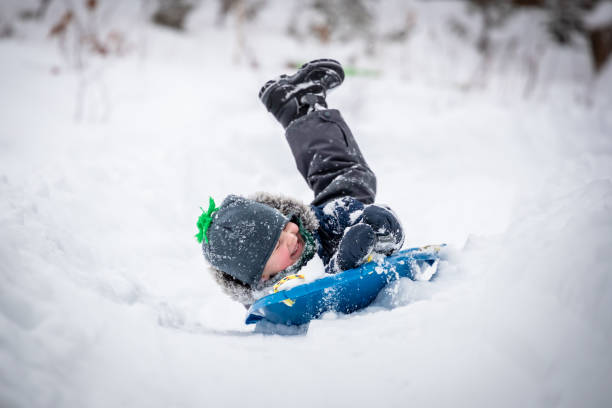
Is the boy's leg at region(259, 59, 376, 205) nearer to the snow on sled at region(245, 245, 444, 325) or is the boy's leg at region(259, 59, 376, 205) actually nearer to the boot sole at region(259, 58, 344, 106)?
the boot sole at region(259, 58, 344, 106)

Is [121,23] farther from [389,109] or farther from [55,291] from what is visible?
[55,291]

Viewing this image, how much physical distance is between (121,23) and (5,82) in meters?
5.52

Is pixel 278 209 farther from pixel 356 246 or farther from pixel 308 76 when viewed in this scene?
pixel 308 76

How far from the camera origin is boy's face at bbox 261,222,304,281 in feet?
4.14

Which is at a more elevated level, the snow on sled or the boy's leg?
the boy's leg

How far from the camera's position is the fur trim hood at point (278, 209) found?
1269 mm

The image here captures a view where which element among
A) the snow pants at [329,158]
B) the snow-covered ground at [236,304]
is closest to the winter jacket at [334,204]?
the snow pants at [329,158]

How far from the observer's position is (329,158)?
1.67 metres

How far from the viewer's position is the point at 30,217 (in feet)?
4.02

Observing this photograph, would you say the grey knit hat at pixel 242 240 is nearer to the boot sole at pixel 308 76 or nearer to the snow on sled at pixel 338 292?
the snow on sled at pixel 338 292

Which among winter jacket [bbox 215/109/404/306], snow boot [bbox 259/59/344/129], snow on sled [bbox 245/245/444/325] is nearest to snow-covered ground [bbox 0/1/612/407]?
snow on sled [bbox 245/245/444/325]

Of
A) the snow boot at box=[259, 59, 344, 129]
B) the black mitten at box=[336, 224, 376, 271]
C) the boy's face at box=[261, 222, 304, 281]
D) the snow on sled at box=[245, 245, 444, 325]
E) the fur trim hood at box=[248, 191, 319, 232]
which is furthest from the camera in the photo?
the snow boot at box=[259, 59, 344, 129]

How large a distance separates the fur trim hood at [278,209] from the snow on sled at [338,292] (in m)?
0.19

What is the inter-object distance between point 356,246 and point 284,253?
12.2 inches
